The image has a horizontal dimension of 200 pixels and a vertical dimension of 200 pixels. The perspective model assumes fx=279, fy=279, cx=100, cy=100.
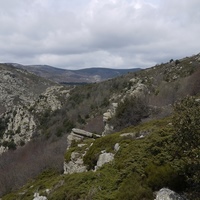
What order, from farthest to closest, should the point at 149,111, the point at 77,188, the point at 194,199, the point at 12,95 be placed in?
the point at 12,95 → the point at 149,111 → the point at 77,188 → the point at 194,199

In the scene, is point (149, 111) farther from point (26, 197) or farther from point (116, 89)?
point (116, 89)

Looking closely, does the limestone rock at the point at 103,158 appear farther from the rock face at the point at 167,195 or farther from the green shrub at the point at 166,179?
the rock face at the point at 167,195

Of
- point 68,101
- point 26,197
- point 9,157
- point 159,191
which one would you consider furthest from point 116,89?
point 159,191

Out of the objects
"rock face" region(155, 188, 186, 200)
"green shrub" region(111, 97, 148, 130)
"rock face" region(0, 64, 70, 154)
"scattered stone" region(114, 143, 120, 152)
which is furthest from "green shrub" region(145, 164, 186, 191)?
"rock face" region(0, 64, 70, 154)

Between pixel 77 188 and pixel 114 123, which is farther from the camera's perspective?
pixel 114 123

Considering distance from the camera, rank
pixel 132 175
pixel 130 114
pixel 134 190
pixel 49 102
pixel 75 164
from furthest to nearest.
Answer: pixel 49 102, pixel 130 114, pixel 75 164, pixel 132 175, pixel 134 190

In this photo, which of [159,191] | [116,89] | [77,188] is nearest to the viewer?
[159,191]

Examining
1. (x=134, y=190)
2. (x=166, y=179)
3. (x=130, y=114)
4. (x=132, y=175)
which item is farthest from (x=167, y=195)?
(x=130, y=114)

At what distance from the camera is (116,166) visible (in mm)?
11812

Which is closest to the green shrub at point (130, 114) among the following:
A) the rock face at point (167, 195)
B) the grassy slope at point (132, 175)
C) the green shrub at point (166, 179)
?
the grassy slope at point (132, 175)

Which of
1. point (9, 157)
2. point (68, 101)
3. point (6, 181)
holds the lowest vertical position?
point (9, 157)

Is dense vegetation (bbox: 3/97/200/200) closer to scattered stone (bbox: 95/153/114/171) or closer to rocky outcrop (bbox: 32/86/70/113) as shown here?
scattered stone (bbox: 95/153/114/171)

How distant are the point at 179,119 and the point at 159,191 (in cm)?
253

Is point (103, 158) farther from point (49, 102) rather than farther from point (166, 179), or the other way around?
point (49, 102)
